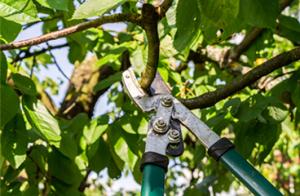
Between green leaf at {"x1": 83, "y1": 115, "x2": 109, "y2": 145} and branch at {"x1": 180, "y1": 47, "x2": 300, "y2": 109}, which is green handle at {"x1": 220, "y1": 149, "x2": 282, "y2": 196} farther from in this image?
green leaf at {"x1": 83, "y1": 115, "x2": 109, "y2": 145}

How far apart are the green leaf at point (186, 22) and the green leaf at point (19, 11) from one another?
0.68 feet

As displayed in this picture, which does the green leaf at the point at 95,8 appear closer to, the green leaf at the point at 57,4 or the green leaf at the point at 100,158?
the green leaf at the point at 57,4

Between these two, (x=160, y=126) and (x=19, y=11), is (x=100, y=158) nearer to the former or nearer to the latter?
(x=160, y=126)

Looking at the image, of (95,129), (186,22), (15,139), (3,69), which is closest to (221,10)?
(186,22)

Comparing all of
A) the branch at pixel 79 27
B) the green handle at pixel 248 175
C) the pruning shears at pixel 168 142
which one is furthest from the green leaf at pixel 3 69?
the green handle at pixel 248 175

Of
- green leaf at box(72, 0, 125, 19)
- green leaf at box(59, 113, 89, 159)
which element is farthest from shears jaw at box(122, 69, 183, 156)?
green leaf at box(59, 113, 89, 159)

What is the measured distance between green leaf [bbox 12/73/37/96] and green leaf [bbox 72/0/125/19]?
1.43 ft

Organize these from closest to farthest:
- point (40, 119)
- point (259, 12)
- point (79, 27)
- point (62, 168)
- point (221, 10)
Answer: point (221, 10) → point (259, 12) → point (79, 27) → point (40, 119) → point (62, 168)

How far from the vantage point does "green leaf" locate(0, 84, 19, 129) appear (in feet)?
3.66

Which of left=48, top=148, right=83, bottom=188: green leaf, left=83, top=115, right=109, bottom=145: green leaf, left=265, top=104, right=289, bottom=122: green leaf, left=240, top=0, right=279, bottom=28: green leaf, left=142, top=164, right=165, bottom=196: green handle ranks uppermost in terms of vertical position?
left=240, top=0, right=279, bottom=28: green leaf

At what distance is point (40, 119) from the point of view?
1.21 metres

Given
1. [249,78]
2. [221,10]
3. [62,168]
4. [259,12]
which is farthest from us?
[62,168]

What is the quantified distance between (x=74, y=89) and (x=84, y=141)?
33.6 inches

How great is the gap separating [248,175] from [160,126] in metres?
0.17
